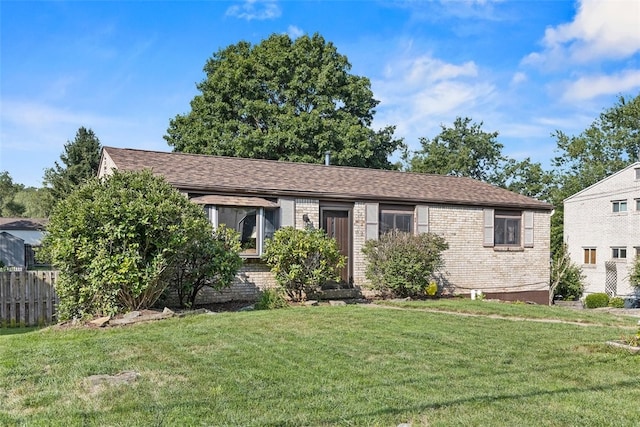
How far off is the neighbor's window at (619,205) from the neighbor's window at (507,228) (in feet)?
50.2

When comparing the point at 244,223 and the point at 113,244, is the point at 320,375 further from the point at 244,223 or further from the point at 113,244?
the point at 244,223

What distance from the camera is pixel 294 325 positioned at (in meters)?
8.01

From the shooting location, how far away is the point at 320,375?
200 inches

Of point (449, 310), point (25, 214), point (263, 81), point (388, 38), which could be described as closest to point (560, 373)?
point (449, 310)

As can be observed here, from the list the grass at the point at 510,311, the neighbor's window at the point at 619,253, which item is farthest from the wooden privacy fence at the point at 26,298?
the neighbor's window at the point at 619,253

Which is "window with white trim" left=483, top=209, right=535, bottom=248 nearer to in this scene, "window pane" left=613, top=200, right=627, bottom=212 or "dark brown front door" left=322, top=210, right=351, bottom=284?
"dark brown front door" left=322, top=210, right=351, bottom=284

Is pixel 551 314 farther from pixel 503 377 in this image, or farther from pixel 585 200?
pixel 585 200

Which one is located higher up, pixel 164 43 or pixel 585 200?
pixel 164 43

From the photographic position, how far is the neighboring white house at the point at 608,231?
2666cm

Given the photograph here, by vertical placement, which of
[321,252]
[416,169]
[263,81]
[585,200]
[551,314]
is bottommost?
[551,314]

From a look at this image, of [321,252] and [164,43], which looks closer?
[321,252]

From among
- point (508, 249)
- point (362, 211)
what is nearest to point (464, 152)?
point (508, 249)

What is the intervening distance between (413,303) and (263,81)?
62.8 ft

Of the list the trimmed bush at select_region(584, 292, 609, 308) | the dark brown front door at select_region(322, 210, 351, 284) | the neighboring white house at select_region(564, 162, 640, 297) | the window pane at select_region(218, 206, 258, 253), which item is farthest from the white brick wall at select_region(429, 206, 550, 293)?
the neighboring white house at select_region(564, 162, 640, 297)
